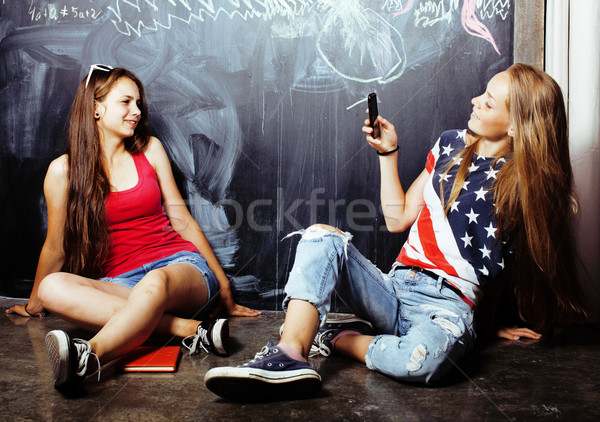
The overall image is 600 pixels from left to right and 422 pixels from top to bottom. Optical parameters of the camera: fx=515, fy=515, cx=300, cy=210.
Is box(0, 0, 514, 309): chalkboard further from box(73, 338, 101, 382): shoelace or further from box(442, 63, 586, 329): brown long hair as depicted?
box(73, 338, 101, 382): shoelace

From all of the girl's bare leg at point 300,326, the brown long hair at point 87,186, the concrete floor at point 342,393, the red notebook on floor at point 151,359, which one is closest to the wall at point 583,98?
the concrete floor at point 342,393

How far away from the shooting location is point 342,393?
1523mm

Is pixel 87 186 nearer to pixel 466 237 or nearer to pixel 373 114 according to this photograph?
pixel 373 114

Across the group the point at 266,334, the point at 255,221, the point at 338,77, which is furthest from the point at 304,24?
the point at 266,334

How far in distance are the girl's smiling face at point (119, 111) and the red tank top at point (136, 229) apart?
6.4 inches

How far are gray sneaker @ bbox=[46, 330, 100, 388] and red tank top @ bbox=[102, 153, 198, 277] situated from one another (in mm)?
681

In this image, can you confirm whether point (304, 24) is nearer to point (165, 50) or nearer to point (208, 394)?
point (165, 50)

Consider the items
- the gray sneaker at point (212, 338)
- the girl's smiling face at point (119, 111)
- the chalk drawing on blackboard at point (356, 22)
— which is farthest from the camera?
the chalk drawing on blackboard at point (356, 22)

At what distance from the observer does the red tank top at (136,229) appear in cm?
213

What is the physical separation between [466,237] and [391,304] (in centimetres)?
34

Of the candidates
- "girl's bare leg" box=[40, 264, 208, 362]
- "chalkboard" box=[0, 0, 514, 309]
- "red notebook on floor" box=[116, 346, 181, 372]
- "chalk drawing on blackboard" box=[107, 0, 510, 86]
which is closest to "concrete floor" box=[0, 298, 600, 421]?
"red notebook on floor" box=[116, 346, 181, 372]

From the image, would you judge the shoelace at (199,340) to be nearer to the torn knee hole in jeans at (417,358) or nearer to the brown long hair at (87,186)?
the brown long hair at (87,186)

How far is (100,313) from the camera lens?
1.83 meters

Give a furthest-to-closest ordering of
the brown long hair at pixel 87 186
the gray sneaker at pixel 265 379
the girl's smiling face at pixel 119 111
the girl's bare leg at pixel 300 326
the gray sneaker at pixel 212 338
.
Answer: the girl's smiling face at pixel 119 111 → the brown long hair at pixel 87 186 → the gray sneaker at pixel 212 338 → the girl's bare leg at pixel 300 326 → the gray sneaker at pixel 265 379
